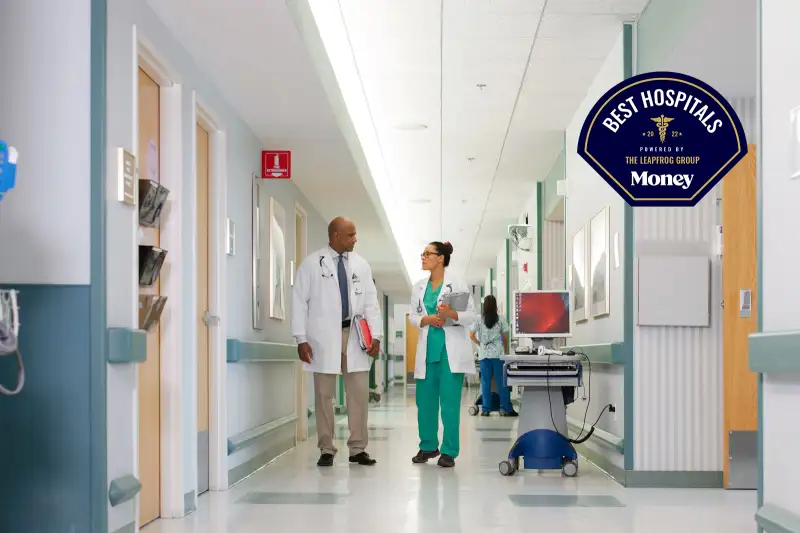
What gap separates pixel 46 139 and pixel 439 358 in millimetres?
3698

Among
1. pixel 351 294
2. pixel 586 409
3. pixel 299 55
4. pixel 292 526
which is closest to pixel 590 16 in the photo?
pixel 299 55

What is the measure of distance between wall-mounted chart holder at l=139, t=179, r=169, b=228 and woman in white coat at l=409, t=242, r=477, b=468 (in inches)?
95.0

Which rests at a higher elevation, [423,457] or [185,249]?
[185,249]

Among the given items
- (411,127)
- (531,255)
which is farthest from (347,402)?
(531,255)

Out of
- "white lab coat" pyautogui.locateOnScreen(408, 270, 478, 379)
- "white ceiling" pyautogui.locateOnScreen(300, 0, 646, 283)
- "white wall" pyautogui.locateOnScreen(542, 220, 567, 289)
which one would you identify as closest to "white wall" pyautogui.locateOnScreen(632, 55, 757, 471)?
"white lab coat" pyautogui.locateOnScreen(408, 270, 478, 379)

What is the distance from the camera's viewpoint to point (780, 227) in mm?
2848

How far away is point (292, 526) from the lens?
4188 millimetres

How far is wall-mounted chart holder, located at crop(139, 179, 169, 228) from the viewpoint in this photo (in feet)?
13.2

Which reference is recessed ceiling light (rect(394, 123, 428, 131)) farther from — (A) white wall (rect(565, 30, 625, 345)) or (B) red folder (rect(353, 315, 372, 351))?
(B) red folder (rect(353, 315, 372, 351))

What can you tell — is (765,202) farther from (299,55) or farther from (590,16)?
(590,16)

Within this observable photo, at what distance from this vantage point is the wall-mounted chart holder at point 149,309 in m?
4.04

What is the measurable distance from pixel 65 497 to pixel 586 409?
15.1 feet

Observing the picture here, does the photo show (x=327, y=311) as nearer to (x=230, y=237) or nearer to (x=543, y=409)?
(x=230, y=237)

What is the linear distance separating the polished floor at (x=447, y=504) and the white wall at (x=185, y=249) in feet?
1.35
